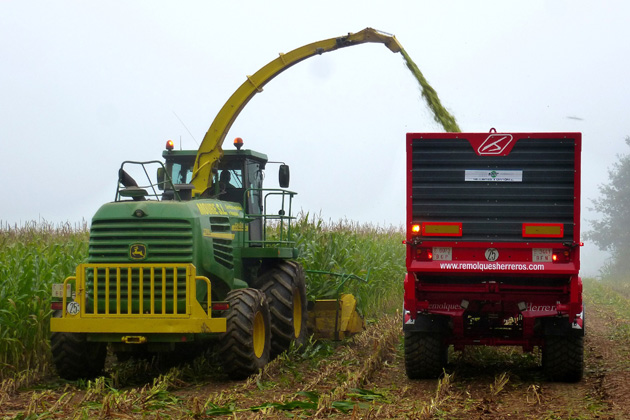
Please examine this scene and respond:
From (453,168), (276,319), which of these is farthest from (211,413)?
(453,168)

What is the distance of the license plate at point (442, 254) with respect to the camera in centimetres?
930

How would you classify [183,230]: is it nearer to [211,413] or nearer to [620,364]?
[211,413]

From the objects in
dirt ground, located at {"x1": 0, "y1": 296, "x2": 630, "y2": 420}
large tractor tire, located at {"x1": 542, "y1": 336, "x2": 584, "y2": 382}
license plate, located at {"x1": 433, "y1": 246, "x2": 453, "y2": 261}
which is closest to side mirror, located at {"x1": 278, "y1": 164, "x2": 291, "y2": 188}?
dirt ground, located at {"x1": 0, "y1": 296, "x2": 630, "y2": 420}

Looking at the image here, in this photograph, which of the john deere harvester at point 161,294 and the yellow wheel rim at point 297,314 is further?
the yellow wheel rim at point 297,314

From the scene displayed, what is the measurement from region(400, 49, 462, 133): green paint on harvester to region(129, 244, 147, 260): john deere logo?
17.3ft

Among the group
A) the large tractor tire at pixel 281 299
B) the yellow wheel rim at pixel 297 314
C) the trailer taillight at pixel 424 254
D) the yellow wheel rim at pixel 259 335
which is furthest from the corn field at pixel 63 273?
the trailer taillight at pixel 424 254

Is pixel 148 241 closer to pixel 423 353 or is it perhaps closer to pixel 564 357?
pixel 423 353

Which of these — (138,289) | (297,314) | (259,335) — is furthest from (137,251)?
(297,314)

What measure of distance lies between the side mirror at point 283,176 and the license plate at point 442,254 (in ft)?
8.69

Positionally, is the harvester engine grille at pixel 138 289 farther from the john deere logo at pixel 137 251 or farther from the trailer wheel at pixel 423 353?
the trailer wheel at pixel 423 353

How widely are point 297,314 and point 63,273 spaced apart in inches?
125

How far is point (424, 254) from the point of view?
9.34 m

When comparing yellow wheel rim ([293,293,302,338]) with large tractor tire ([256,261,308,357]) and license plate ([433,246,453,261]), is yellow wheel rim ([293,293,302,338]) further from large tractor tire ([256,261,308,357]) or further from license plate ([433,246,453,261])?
license plate ([433,246,453,261])

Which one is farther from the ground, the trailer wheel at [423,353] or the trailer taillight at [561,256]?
the trailer taillight at [561,256]
